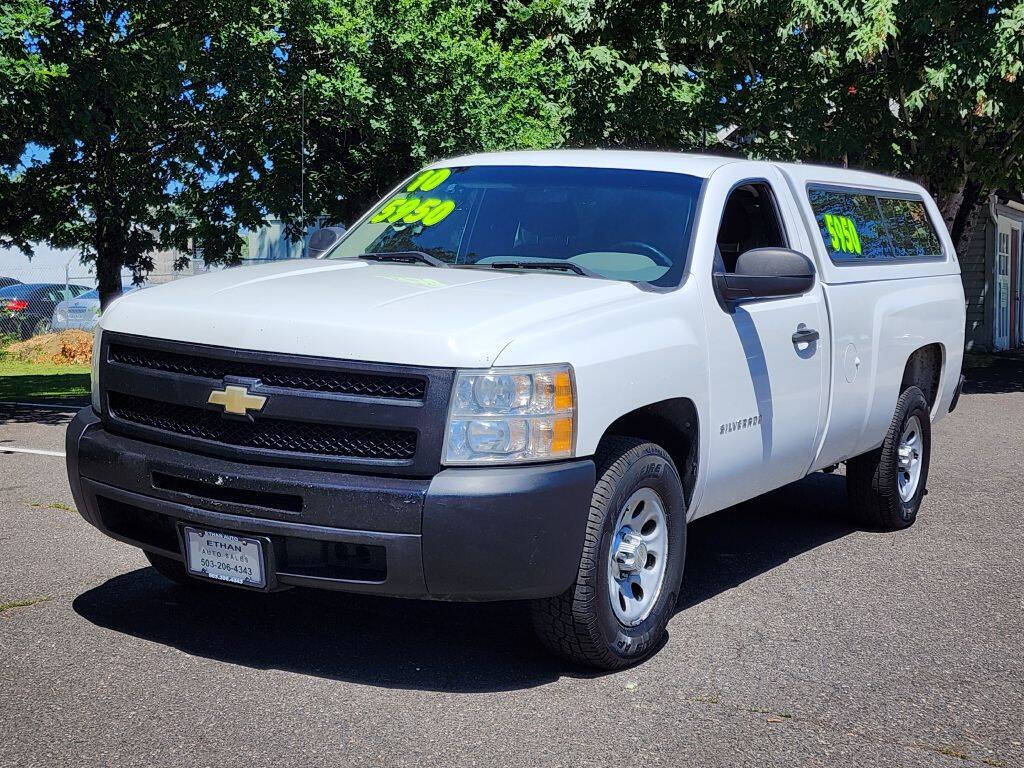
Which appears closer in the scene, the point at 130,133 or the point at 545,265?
the point at 545,265

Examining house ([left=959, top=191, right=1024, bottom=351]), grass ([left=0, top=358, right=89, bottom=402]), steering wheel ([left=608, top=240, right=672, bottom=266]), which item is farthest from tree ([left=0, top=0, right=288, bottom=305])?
house ([left=959, top=191, right=1024, bottom=351])

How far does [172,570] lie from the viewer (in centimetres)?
559

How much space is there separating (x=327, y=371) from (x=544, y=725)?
139cm

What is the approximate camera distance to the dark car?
85.3 feet

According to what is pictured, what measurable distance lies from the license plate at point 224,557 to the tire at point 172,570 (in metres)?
1.00

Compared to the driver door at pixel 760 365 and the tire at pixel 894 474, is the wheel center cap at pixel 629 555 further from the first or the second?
the tire at pixel 894 474

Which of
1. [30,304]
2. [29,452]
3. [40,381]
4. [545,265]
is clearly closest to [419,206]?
[545,265]

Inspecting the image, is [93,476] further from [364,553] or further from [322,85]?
[322,85]

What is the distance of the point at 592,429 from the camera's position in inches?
174

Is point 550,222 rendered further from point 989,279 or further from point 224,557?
point 989,279

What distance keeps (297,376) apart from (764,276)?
83.0 inches

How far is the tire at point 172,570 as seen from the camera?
5.54 meters

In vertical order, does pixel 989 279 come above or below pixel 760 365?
below

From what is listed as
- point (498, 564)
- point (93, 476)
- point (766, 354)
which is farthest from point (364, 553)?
point (766, 354)
